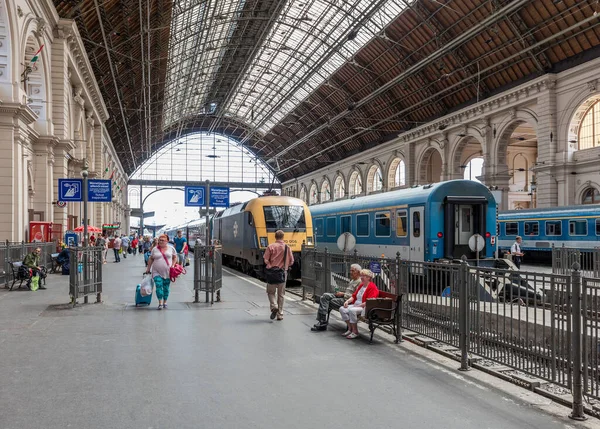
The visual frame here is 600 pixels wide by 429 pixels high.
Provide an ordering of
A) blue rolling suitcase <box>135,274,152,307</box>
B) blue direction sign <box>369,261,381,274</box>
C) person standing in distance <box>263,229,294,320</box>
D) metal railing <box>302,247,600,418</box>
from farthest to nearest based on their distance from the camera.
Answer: blue rolling suitcase <box>135,274,152,307</box> → person standing in distance <box>263,229,294,320</box> → blue direction sign <box>369,261,381,274</box> → metal railing <box>302,247,600,418</box>

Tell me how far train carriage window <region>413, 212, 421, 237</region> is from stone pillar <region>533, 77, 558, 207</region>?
1914 centimetres

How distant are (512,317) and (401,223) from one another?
12799 mm

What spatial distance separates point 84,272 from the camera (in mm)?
12430

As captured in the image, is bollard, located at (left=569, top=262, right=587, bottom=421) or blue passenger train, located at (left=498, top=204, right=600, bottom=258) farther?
blue passenger train, located at (left=498, top=204, right=600, bottom=258)

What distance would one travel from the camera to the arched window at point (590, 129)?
3136 centimetres

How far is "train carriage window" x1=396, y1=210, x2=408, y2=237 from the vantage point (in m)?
18.8

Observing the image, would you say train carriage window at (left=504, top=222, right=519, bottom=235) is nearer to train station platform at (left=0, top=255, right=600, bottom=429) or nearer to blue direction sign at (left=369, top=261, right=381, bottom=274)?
blue direction sign at (left=369, top=261, right=381, bottom=274)

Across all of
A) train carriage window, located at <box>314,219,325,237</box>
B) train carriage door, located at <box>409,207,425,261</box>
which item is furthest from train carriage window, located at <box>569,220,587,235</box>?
train carriage window, located at <box>314,219,325,237</box>

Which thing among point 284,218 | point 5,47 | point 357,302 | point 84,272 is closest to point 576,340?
point 357,302

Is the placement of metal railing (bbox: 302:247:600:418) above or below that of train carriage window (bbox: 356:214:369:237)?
below

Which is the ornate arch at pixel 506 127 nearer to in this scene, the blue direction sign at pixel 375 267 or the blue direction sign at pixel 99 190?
the blue direction sign at pixel 99 190

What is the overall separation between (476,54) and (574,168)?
9626 mm

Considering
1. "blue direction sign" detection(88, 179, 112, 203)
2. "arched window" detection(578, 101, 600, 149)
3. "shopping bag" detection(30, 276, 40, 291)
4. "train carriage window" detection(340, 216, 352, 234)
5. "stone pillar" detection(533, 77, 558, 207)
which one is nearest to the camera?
"shopping bag" detection(30, 276, 40, 291)

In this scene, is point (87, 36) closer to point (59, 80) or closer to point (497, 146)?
point (59, 80)
